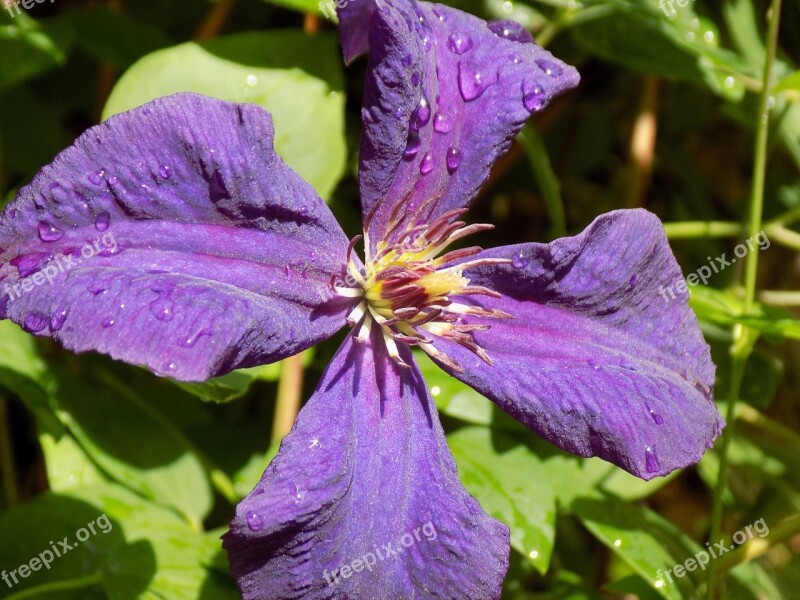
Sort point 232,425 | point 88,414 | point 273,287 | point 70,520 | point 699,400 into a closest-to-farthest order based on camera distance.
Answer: point 273,287, point 699,400, point 70,520, point 88,414, point 232,425

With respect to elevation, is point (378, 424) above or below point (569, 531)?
above

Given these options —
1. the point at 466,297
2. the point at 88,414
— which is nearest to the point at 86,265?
the point at 466,297

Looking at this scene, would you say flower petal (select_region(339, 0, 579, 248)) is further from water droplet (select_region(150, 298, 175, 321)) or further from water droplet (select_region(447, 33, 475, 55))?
water droplet (select_region(150, 298, 175, 321))

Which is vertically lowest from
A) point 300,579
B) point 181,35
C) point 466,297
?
point 300,579

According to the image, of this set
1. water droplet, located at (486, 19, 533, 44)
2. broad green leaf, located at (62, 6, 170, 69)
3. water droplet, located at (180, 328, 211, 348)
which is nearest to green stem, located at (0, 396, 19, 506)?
broad green leaf, located at (62, 6, 170, 69)

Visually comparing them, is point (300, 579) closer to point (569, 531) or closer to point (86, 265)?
point (86, 265)

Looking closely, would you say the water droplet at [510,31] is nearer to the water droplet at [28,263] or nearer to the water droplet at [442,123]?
the water droplet at [442,123]

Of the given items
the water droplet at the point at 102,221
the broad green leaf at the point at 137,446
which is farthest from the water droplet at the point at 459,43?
the broad green leaf at the point at 137,446
